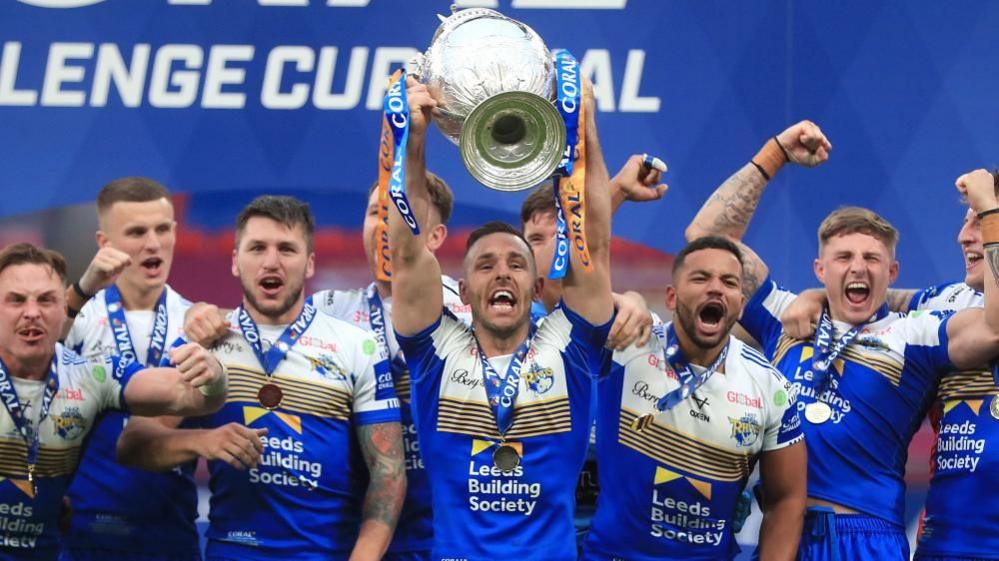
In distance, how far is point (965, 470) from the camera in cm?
522

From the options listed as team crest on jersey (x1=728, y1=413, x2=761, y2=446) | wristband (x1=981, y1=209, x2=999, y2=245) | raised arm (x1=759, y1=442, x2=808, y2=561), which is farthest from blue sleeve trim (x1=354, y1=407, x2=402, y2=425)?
wristband (x1=981, y1=209, x2=999, y2=245)

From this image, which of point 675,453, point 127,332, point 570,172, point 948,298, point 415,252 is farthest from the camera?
point 948,298

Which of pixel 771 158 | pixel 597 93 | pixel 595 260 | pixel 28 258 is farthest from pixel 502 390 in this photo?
pixel 597 93

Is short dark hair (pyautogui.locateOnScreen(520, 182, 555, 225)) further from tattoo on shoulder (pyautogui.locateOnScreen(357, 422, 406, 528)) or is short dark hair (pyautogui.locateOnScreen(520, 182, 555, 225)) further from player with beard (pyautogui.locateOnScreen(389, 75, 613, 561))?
tattoo on shoulder (pyautogui.locateOnScreen(357, 422, 406, 528))

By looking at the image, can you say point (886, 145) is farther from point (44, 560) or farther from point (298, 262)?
point (44, 560)

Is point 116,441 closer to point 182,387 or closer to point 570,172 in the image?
point 182,387

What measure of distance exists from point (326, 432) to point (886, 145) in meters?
2.97

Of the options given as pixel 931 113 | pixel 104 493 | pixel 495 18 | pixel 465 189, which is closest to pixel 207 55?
pixel 465 189

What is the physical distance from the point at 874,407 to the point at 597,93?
2.07 m

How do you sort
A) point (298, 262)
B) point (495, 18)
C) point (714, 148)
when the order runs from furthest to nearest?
point (714, 148), point (298, 262), point (495, 18)

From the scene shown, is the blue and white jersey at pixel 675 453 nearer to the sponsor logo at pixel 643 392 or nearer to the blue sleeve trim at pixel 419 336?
the sponsor logo at pixel 643 392

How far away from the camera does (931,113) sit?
6.70 meters

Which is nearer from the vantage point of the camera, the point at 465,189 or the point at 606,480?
the point at 606,480

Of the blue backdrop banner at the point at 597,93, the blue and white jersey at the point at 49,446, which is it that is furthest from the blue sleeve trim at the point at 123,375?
the blue backdrop banner at the point at 597,93
